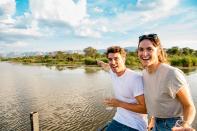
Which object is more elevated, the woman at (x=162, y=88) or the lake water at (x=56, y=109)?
the woman at (x=162, y=88)

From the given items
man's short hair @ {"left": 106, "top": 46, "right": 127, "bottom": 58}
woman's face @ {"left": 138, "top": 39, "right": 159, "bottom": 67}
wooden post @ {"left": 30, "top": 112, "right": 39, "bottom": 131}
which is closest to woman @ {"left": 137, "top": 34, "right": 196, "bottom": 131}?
woman's face @ {"left": 138, "top": 39, "right": 159, "bottom": 67}

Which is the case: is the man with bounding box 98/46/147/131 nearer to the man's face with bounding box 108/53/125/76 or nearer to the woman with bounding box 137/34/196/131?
the man's face with bounding box 108/53/125/76

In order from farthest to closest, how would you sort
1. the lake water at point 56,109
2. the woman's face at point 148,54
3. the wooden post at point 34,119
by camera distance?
the lake water at point 56,109, the wooden post at point 34,119, the woman's face at point 148,54

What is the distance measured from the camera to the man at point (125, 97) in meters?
3.55

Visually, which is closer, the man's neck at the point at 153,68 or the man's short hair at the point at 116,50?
the man's neck at the point at 153,68

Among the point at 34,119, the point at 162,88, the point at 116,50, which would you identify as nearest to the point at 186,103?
the point at 162,88

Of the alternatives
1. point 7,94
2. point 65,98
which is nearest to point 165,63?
point 65,98

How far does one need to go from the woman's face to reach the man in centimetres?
48

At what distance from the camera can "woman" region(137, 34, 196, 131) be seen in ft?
9.28

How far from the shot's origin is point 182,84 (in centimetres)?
283

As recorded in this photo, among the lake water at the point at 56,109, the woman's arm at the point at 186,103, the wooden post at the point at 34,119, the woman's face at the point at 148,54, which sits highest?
the woman's face at the point at 148,54

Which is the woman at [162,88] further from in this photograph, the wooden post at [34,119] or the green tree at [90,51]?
the green tree at [90,51]

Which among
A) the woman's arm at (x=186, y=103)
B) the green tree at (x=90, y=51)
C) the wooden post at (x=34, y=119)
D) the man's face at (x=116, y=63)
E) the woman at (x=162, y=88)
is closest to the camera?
the woman's arm at (x=186, y=103)

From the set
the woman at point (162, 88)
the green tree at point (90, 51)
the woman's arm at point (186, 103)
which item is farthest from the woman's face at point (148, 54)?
the green tree at point (90, 51)
